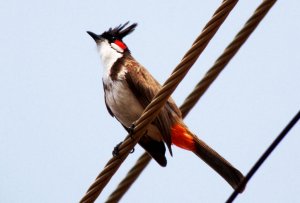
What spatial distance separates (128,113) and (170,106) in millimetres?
359

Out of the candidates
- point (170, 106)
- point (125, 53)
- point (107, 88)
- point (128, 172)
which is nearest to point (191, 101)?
point (128, 172)

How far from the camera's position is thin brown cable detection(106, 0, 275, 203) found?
10.3 feet

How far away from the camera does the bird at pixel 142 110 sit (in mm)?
4098

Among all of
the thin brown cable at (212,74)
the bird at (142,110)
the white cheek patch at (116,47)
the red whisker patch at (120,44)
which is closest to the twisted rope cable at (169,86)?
the thin brown cable at (212,74)

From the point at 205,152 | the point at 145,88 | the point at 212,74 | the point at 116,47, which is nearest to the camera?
the point at 212,74

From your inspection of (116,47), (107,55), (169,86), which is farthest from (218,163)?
(116,47)

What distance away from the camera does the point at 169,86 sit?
303 cm

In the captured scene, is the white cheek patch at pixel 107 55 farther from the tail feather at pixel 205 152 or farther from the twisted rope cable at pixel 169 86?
the twisted rope cable at pixel 169 86

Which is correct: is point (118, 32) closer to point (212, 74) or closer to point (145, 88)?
point (145, 88)

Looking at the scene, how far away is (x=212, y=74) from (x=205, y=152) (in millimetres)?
1009

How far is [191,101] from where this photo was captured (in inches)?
140

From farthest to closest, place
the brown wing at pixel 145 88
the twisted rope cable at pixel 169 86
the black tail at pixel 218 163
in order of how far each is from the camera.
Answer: the brown wing at pixel 145 88 < the black tail at pixel 218 163 < the twisted rope cable at pixel 169 86

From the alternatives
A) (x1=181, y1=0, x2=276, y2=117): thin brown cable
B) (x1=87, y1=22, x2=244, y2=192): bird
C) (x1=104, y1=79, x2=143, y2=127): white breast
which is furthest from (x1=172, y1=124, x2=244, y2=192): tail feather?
(x1=181, y1=0, x2=276, y2=117): thin brown cable

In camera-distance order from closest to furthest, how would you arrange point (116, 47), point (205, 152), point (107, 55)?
point (205, 152) → point (107, 55) → point (116, 47)
